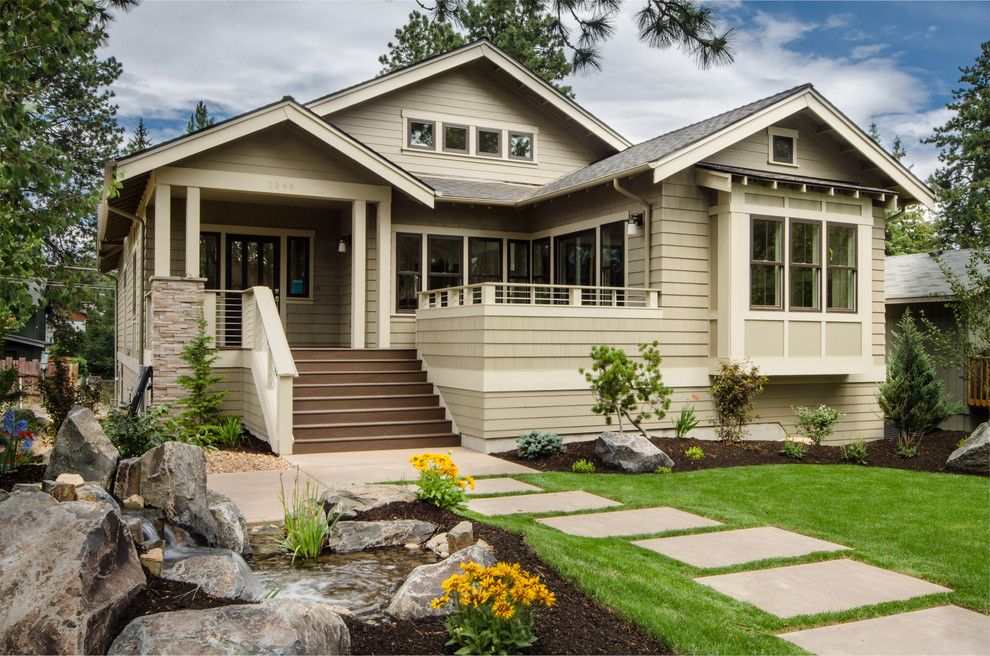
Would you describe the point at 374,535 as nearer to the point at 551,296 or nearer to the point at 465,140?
the point at 551,296

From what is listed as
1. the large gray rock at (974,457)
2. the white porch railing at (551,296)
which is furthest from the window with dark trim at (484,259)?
the large gray rock at (974,457)

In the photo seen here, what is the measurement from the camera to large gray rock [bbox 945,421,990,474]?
424 inches

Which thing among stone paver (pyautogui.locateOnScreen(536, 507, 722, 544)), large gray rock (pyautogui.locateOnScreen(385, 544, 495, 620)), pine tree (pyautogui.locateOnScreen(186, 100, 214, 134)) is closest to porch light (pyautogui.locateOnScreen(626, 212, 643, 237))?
stone paver (pyautogui.locateOnScreen(536, 507, 722, 544))

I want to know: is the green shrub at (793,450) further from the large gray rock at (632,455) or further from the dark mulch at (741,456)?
the large gray rock at (632,455)

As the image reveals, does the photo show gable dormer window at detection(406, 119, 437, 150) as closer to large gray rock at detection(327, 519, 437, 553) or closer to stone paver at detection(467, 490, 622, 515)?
stone paver at detection(467, 490, 622, 515)

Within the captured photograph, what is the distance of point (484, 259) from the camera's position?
54.0 ft

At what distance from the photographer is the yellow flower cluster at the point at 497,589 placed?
150 inches

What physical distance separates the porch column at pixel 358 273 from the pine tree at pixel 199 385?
2664mm

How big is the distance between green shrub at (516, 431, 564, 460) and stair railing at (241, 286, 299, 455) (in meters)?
3.12

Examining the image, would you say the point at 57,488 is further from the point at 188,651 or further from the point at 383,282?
the point at 383,282

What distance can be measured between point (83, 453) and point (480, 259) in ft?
35.3

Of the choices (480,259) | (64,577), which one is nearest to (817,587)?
(64,577)

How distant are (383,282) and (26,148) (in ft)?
27.7

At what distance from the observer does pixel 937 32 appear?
8938mm
